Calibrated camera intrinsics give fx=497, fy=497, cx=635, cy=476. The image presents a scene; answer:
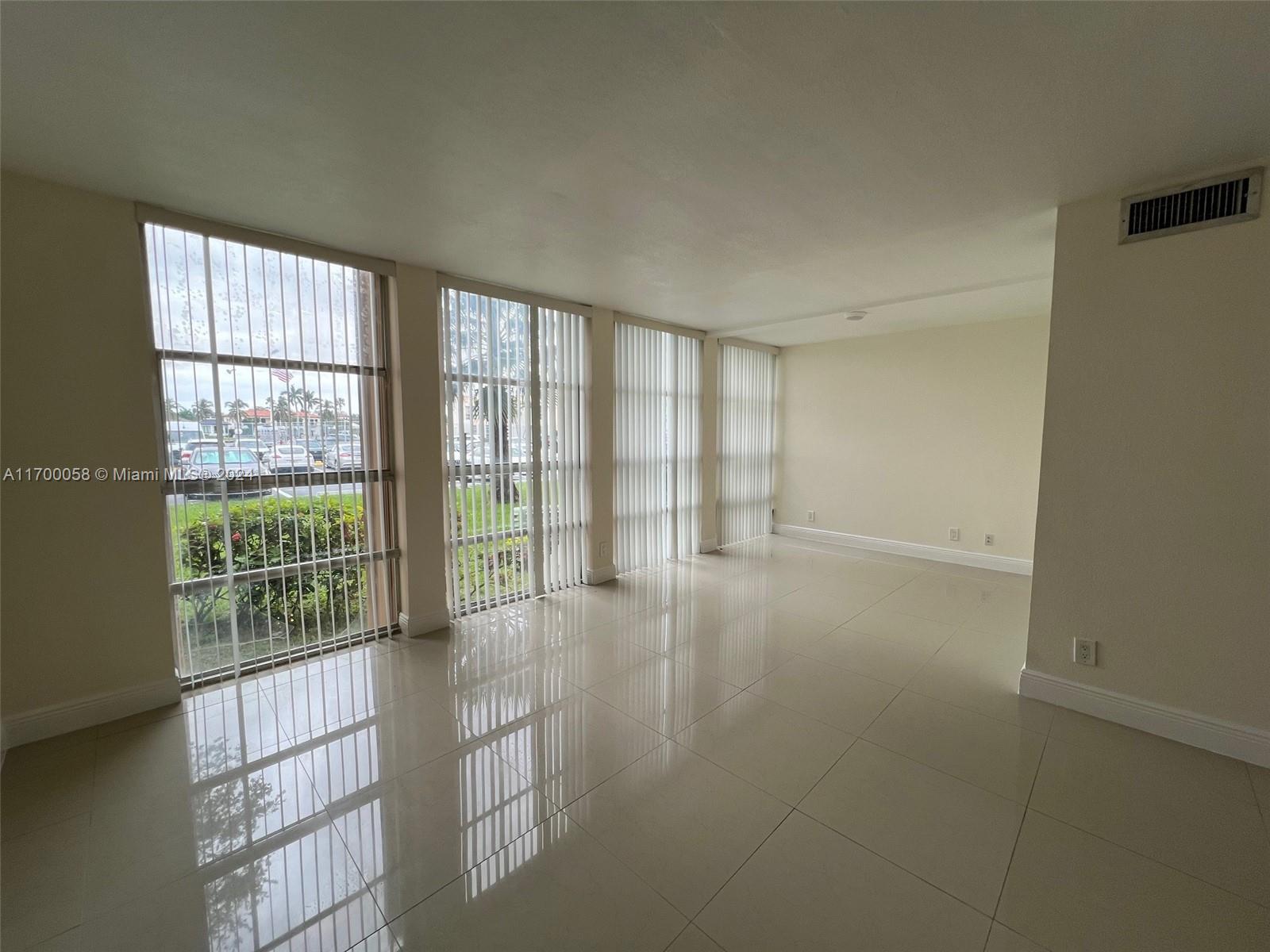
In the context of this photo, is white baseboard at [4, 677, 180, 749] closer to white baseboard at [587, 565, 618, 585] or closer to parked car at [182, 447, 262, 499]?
parked car at [182, 447, 262, 499]

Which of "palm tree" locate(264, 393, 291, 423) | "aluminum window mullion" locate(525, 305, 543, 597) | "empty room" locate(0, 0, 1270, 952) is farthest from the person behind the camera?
"aluminum window mullion" locate(525, 305, 543, 597)

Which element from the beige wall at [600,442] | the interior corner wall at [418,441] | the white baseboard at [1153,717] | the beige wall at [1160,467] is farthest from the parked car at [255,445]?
the white baseboard at [1153,717]

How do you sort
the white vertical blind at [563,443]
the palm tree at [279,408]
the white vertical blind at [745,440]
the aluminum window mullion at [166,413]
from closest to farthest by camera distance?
the aluminum window mullion at [166,413]
the palm tree at [279,408]
the white vertical blind at [563,443]
the white vertical blind at [745,440]

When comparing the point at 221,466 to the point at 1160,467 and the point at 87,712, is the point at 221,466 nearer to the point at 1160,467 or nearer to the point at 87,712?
the point at 87,712

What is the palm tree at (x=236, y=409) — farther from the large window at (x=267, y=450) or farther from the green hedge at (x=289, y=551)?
the green hedge at (x=289, y=551)

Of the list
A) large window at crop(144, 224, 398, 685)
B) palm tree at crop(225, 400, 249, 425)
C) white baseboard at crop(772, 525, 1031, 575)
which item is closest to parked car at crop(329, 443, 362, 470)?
large window at crop(144, 224, 398, 685)

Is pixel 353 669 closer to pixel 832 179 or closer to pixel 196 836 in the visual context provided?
pixel 196 836

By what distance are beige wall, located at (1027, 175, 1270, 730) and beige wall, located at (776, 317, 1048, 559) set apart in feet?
8.29

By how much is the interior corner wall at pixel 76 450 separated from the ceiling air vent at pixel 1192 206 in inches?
196

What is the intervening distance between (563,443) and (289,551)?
2209 mm

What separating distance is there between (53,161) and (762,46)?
2958 mm

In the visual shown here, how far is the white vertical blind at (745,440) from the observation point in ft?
20.9

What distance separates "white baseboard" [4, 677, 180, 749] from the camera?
237 cm

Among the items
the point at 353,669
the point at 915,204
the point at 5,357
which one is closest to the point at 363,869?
the point at 353,669
